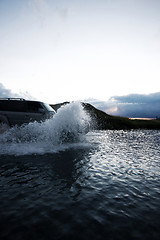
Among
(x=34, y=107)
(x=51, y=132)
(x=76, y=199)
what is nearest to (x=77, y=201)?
(x=76, y=199)

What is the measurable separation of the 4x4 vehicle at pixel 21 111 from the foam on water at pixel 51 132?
49 centimetres

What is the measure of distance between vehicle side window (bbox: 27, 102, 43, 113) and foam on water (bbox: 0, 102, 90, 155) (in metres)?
1.08

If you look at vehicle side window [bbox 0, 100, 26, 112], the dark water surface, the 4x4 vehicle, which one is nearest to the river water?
the dark water surface

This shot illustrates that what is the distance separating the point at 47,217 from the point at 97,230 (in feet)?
3.31

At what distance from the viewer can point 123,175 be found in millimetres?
5750

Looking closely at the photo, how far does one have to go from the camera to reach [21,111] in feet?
36.3

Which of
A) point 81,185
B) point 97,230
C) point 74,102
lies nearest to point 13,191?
point 81,185

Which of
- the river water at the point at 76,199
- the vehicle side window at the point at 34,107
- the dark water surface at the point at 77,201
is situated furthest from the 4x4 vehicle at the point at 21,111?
the dark water surface at the point at 77,201

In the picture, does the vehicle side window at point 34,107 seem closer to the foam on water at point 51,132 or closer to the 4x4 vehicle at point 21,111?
the 4x4 vehicle at point 21,111

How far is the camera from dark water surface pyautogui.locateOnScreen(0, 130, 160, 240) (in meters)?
2.83

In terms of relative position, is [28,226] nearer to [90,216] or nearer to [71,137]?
[90,216]

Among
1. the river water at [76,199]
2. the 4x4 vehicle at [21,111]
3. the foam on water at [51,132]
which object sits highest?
the 4x4 vehicle at [21,111]

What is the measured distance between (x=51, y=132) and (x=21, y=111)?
2639 millimetres

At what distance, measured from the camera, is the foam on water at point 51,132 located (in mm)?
10044
